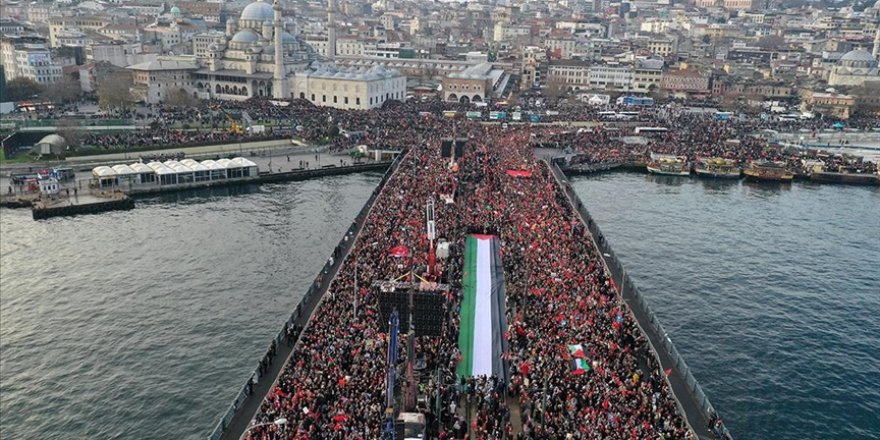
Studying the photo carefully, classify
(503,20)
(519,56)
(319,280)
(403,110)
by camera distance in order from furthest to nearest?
(503,20), (519,56), (403,110), (319,280)

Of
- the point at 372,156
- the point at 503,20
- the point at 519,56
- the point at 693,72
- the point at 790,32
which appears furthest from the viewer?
the point at 503,20

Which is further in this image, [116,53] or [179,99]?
[116,53]

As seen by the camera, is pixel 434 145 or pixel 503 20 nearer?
pixel 434 145

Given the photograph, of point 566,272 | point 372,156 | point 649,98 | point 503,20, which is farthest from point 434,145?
point 503,20

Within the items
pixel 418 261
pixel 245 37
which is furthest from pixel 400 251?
pixel 245 37

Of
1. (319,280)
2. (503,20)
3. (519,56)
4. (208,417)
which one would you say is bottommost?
(208,417)

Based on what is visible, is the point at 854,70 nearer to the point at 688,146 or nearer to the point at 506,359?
the point at 688,146

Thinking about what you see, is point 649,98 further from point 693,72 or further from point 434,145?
point 434,145

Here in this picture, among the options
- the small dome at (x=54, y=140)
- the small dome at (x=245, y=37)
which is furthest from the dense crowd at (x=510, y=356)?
the small dome at (x=245, y=37)
